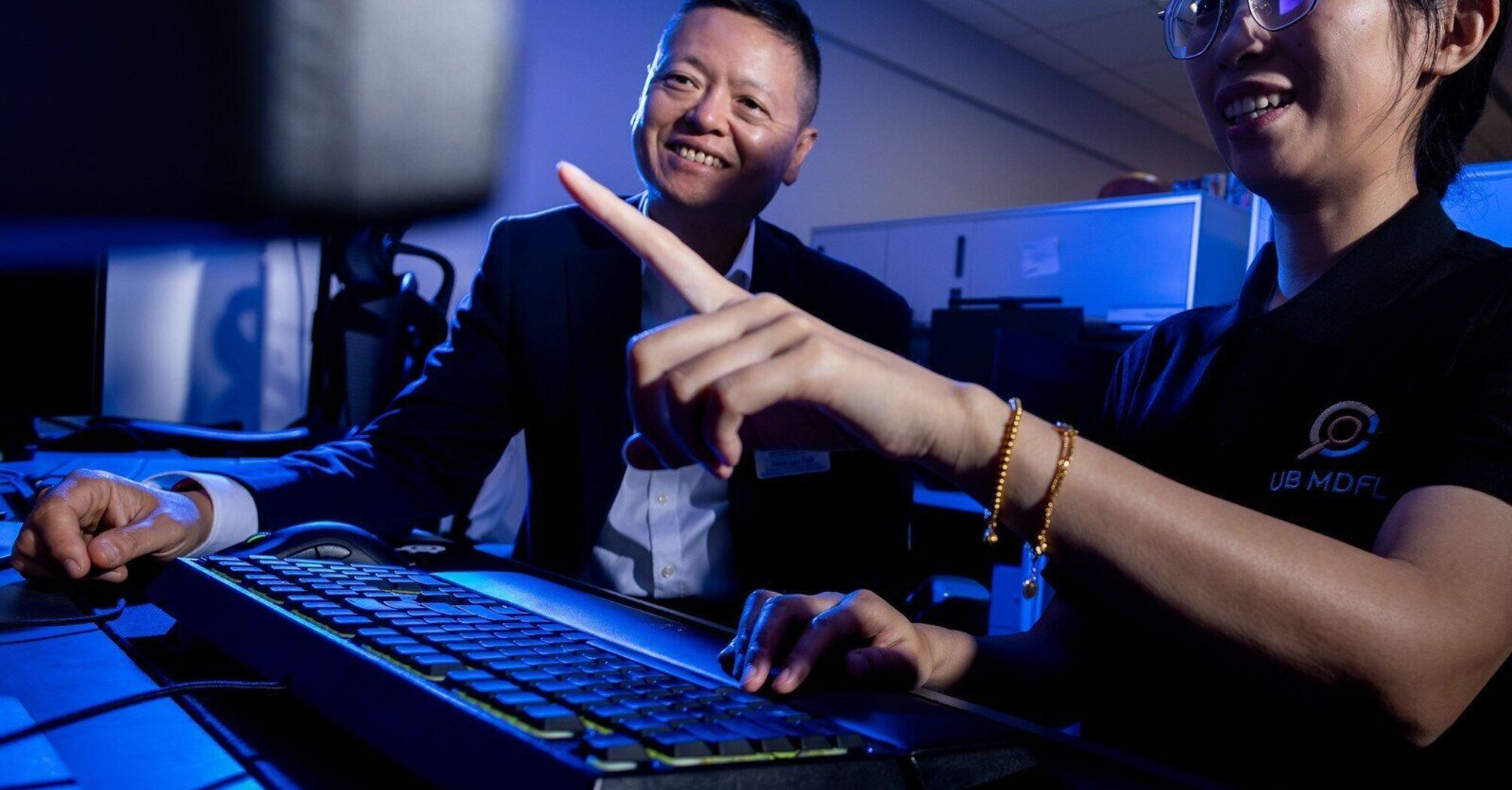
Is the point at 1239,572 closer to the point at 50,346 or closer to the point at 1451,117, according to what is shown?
the point at 1451,117

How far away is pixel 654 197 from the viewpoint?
138 cm

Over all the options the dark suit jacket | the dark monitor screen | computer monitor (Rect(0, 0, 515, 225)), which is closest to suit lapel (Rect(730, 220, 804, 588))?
the dark suit jacket

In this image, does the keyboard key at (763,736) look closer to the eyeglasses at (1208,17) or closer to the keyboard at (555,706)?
the keyboard at (555,706)

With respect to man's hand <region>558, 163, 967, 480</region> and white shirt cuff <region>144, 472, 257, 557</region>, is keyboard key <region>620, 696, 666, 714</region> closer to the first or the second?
man's hand <region>558, 163, 967, 480</region>

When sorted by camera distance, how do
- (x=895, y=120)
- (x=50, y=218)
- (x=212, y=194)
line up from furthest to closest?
(x=895, y=120) < (x=212, y=194) < (x=50, y=218)

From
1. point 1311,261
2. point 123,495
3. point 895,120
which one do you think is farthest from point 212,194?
point 895,120

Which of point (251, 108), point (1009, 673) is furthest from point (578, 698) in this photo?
point (251, 108)

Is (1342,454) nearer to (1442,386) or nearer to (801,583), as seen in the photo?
(1442,386)

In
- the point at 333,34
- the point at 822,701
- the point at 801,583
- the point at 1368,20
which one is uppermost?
the point at 333,34

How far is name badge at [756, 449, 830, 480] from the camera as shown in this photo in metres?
1.29

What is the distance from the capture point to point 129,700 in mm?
474

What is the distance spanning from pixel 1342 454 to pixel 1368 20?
0.33 metres

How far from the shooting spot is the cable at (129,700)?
414 millimetres

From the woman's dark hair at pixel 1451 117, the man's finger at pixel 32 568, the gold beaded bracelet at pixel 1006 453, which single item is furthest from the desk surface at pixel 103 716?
the woman's dark hair at pixel 1451 117
